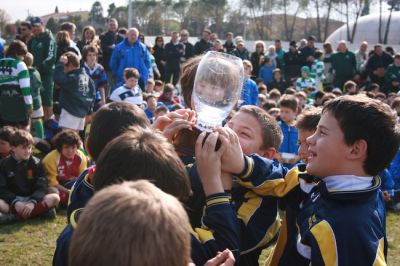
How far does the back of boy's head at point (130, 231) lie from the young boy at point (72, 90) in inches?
261

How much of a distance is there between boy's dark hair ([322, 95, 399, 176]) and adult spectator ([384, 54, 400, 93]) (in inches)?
497

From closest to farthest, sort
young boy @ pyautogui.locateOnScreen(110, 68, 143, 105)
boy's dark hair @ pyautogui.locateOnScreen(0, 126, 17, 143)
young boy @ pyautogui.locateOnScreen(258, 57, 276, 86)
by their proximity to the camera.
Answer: boy's dark hair @ pyautogui.locateOnScreen(0, 126, 17, 143), young boy @ pyautogui.locateOnScreen(110, 68, 143, 105), young boy @ pyautogui.locateOnScreen(258, 57, 276, 86)

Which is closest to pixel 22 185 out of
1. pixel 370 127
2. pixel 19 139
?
pixel 19 139

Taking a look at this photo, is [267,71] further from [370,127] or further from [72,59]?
[370,127]

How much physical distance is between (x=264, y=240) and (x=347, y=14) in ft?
174

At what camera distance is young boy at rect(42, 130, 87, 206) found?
5.98 metres

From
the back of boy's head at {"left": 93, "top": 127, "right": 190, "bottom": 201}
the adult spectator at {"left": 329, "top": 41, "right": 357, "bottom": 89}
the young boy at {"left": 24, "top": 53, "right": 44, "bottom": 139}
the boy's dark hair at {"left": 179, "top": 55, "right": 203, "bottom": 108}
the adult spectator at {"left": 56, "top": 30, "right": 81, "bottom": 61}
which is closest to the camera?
the back of boy's head at {"left": 93, "top": 127, "right": 190, "bottom": 201}

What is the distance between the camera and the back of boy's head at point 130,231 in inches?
43.4

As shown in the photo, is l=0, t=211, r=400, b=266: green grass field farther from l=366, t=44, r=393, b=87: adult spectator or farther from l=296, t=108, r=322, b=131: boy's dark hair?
l=366, t=44, r=393, b=87: adult spectator

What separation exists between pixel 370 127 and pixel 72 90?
6355 mm

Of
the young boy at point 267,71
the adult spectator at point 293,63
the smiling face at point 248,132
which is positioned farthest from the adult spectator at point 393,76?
the smiling face at point 248,132

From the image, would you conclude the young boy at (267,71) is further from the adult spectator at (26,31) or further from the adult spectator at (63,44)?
the adult spectator at (26,31)

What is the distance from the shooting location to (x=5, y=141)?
587 centimetres

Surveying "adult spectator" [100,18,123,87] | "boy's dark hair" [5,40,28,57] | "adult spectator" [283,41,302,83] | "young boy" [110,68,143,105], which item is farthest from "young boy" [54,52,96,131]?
"adult spectator" [283,41,302,83]
